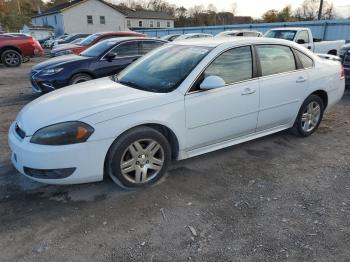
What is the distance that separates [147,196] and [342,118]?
462 cm

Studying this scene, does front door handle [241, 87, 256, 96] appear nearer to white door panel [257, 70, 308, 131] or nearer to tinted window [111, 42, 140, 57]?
white door panel [257, 70, 308, 131]

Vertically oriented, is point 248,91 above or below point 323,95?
above

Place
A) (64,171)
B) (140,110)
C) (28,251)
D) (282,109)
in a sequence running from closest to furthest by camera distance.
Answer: (28,251) → (64,171) → (140,110) → (282,109)

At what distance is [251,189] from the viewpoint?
3.46 metres

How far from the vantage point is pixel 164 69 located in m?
3.90

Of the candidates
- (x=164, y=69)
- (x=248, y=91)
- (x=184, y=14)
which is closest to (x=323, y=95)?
(x=248, y=91)

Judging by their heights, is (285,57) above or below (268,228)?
above

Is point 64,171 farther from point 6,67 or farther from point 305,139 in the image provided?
point 6,67

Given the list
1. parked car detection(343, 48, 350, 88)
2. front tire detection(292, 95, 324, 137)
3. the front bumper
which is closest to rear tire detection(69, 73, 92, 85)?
the front bumper

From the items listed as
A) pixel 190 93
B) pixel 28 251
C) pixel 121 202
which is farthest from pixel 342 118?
pixel 28 251

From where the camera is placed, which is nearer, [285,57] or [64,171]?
[64,171]

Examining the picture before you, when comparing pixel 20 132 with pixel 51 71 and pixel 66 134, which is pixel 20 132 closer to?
pixel 66 134

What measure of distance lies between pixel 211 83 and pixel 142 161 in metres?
1.18

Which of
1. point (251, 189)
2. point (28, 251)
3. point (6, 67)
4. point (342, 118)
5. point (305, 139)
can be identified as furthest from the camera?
point (6, 67)
